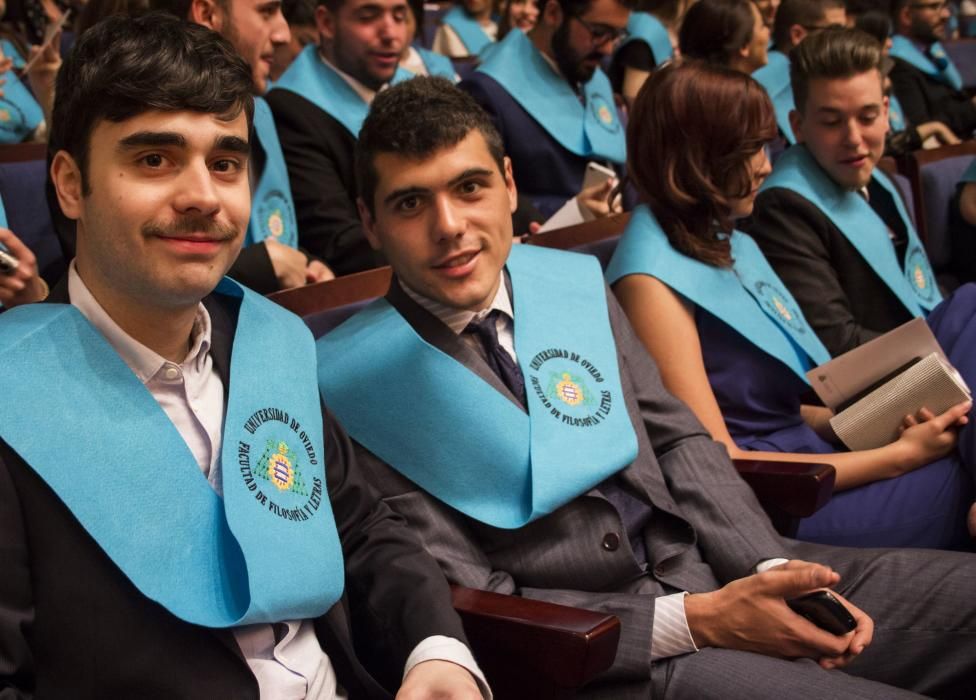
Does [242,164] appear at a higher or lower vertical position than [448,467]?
higher

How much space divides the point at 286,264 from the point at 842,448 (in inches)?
51.0

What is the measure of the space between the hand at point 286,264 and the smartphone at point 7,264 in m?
0.70

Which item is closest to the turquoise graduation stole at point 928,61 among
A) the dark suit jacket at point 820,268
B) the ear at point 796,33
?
the ear at point 796,33

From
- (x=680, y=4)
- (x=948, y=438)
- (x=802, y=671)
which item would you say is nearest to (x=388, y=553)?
(x=802, y=671)

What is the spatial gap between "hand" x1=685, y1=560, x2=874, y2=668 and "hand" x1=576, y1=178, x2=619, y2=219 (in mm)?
1499

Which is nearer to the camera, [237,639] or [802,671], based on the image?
[237,639]

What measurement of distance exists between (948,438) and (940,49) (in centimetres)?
465

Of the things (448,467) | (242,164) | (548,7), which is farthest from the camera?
(548,7)

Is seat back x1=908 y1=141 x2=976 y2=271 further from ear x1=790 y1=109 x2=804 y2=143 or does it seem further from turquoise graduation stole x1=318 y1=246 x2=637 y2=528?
turquoise graduation stole x1=318 y1=246 x2=637 y2=528

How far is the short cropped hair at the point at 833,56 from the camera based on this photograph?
2814mm

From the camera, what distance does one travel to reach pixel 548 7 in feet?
13.3

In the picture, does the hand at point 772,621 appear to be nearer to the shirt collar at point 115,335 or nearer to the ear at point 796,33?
the shirt collar at point 115,335

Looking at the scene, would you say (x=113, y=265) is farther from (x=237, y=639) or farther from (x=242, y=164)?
(x=237, y=639)

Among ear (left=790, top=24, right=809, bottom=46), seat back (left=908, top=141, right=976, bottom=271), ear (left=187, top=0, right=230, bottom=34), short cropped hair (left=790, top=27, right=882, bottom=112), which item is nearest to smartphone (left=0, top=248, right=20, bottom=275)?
ear (left=187, top=0, right=230, bottom=34)
